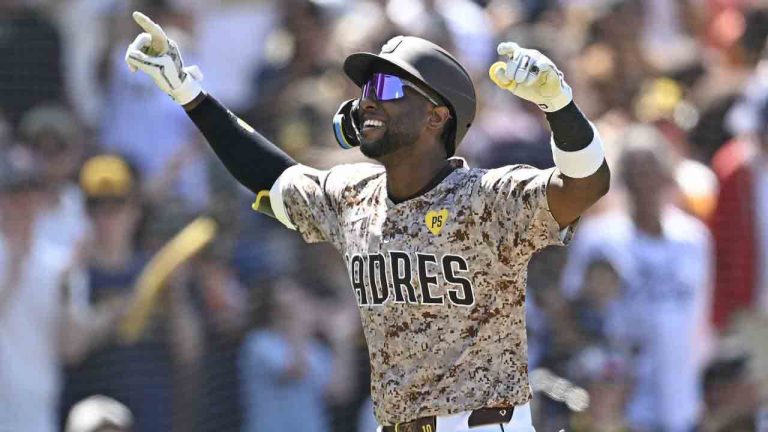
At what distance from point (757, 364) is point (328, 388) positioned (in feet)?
7.61

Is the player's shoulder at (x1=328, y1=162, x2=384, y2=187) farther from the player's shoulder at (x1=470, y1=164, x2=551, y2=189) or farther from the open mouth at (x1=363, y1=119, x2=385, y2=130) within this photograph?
the player's shoulder at (x1=470, y1=164, x2=551, y2=189)

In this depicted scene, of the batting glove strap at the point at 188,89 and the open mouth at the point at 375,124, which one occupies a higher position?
the batting glove strap at the point at 188,89

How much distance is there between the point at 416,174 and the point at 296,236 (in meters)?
3.27

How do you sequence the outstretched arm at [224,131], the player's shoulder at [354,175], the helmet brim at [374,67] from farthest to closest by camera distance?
the outstretched arm at [224,131], the player's shoulder at [354,175], the helmet brim at [374,67]

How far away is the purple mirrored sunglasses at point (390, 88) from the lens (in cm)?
545

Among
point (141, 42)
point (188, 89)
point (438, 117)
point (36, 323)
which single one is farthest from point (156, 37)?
point (36, 323)

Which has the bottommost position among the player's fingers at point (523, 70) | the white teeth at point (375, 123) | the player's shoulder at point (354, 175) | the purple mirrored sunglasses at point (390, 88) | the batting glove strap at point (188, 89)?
the player's fingers at point (523, 70)

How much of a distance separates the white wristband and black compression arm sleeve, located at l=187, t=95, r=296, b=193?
4.16 feet

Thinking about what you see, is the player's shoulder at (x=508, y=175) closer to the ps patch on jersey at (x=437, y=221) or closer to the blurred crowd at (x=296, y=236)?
the ps patch on jersey at (x=437, y=221)

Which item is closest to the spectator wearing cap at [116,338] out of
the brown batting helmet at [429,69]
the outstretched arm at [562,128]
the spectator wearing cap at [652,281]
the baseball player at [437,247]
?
the spectator wearing cap at [652,281]

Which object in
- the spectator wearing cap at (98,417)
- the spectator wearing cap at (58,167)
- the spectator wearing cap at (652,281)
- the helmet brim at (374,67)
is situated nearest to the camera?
the helmet brim at (374,67)

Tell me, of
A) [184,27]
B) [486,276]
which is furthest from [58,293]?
[486,276]

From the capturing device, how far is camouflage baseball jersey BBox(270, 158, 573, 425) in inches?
209

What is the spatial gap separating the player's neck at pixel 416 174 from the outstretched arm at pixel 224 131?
0.60m
